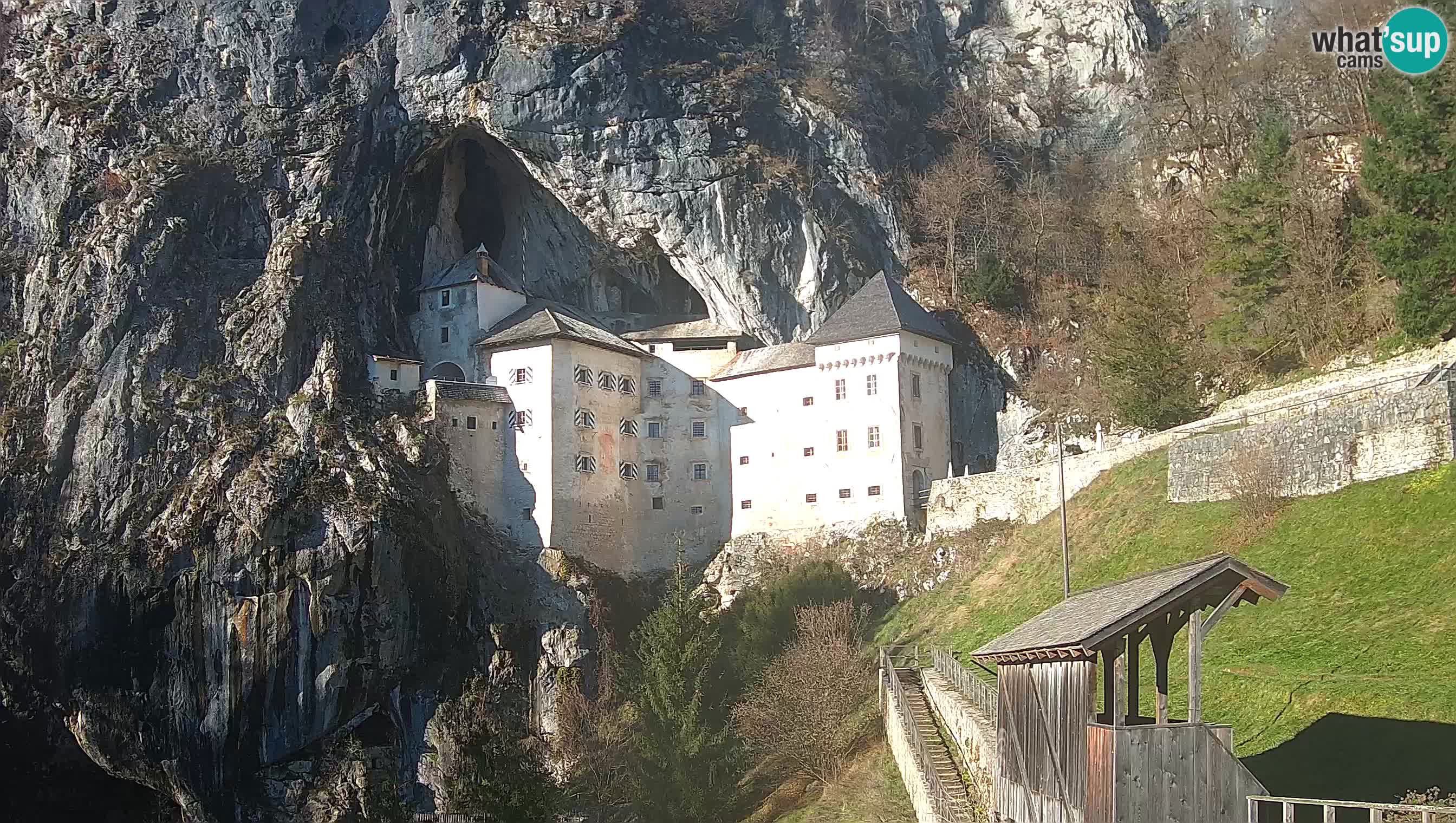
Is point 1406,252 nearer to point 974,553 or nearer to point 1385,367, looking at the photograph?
point 1385,367

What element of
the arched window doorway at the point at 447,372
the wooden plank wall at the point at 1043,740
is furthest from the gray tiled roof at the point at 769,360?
the wooden plank wall at the point at 1043,740

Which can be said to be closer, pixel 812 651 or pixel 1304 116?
pixel 812 651

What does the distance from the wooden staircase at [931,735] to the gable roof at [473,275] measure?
2489 centimetres

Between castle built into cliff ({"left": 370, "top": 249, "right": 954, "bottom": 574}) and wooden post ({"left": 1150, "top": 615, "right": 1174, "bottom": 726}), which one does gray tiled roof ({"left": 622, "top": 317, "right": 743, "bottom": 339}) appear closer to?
castle built into cliff ({"left": 370, "top": 249, "right": 954, "bottom": 574})

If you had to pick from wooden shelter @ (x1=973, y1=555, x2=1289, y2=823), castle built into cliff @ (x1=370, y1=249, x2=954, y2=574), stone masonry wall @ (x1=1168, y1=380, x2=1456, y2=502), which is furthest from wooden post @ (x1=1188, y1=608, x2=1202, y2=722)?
castle built into cliff @ (x1=370, y1=249, x2=954, y2=574)

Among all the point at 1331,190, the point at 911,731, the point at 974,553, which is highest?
the point at 1331,190

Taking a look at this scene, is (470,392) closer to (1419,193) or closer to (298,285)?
(298,285)

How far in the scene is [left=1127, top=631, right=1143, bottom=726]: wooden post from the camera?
2044 centimetres

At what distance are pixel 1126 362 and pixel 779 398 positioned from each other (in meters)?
13.0

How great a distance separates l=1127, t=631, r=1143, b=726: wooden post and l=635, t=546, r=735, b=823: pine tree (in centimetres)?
2250

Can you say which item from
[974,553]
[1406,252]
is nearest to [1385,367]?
[1406,252]

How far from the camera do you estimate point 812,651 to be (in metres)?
44.1

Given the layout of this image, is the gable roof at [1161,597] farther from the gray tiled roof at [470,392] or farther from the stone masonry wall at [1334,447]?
the gray tiled roof at [470,392]

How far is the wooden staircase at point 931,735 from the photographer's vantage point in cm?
2884
